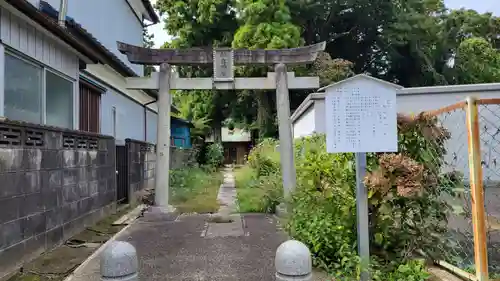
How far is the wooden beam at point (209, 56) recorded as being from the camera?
32.5 ft

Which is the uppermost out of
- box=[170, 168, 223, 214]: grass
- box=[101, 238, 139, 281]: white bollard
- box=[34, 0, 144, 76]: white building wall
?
box=[34, 0, 144, 76]: white building wall

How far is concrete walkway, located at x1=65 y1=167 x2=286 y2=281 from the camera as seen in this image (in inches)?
201

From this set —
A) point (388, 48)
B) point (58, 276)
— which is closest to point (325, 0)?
point (388, 48)

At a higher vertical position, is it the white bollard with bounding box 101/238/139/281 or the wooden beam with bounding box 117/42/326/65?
the wooden beam with bounding box 117/42/326/65

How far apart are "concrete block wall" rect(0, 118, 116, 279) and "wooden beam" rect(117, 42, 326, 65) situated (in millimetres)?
2373

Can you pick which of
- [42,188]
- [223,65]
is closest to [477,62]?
[223,65]

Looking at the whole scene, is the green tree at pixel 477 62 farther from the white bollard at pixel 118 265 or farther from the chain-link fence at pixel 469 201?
the white bollard at pixel 118 265

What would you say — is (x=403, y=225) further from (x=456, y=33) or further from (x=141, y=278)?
(x=456, y=33)

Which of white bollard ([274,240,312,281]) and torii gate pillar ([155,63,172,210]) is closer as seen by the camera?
white bollard ([274,240,312,281])

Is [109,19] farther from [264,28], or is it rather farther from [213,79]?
[264,28]

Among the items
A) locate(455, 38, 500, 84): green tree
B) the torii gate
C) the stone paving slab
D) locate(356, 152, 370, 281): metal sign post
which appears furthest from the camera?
locate(455, 38, 500, 84): green tree

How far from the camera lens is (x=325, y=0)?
966 inches

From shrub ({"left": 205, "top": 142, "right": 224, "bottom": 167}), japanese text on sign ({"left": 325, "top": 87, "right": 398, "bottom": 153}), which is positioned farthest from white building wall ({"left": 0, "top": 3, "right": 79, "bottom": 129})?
shrub ({"left": 205, "top": 142, "right": 224, "bottom": 167})

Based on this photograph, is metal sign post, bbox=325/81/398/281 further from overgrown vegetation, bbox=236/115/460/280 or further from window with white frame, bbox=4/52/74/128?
window with white frame, bbox=4/52/74/128
